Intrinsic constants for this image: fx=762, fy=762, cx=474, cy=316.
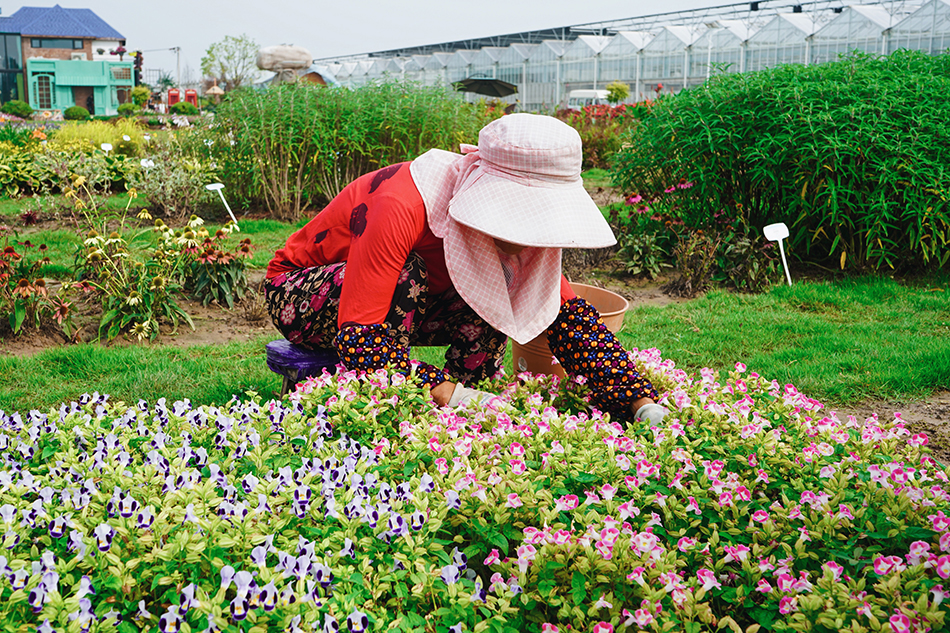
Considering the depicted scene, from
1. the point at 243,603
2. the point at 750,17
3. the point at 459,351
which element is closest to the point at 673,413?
the point at 459,351

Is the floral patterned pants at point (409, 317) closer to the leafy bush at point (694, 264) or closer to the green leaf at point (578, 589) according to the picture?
the green leaf at point (578, 589)

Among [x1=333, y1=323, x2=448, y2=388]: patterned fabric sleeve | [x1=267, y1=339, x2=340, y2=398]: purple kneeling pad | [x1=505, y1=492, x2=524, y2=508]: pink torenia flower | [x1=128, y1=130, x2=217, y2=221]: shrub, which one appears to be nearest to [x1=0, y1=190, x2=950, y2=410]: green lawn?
[x1=267, y1=339, x2=340, y2=398]: purple kneeling pad

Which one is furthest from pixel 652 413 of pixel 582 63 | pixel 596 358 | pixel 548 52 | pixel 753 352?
pixel 548 52

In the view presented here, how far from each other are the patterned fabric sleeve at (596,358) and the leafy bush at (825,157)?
9.56ft

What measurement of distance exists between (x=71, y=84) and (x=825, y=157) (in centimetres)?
4574

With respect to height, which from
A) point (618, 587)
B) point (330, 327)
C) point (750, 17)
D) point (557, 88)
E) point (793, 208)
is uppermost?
point (750, 17)

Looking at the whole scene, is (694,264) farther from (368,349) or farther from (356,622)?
(356,622)

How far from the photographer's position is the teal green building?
136 feet

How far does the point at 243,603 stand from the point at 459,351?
1.43 m

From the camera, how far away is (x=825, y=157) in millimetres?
4480

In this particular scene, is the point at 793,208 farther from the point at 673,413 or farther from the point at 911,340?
the point at 673,413

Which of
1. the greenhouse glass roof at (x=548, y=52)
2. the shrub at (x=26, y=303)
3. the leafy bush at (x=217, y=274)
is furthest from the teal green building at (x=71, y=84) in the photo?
the shrub at (x=26, y=303)

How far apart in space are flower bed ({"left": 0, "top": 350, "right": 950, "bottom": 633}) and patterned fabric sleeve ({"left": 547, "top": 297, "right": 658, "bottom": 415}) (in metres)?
0.27

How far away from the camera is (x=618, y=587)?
53.1 inches
